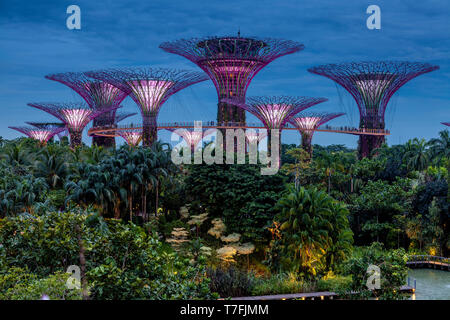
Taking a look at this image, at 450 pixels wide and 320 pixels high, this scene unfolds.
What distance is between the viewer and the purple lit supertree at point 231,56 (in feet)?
139

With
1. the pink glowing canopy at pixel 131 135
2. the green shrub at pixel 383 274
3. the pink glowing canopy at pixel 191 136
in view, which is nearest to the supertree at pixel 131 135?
the pink glowing canopy at pixel 131 135

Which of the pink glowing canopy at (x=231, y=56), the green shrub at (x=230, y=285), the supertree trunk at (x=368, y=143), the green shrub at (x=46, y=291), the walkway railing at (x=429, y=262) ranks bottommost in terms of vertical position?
the walkway railing at (x=429, y=262)

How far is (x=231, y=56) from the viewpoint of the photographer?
43906mm

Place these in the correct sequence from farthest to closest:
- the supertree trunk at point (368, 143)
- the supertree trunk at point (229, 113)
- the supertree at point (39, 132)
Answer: the supertree at point (39, 132) < the supertree trunk at point (368, 143) < the supertree trunk at point (229, 113)

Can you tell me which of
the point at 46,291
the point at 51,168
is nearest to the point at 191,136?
the point at 51,168

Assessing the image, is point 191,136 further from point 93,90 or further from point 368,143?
point 368,143

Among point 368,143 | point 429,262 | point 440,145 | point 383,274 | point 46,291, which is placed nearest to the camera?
point 46,291

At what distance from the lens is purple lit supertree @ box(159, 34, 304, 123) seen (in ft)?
139

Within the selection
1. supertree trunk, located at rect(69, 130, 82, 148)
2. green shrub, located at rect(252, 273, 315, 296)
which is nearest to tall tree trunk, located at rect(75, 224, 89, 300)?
green shrub, located at rect(252, 273, 315, 296)

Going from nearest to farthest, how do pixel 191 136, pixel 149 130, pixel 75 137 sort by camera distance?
1. pixel 149 130
2. pixel 75 137
3. pixel 191 136

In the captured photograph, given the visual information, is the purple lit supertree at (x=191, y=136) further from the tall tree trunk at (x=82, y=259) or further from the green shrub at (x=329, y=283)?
the tall tree trunk at (x=82, y=259)

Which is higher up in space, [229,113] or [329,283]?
[229,113]
